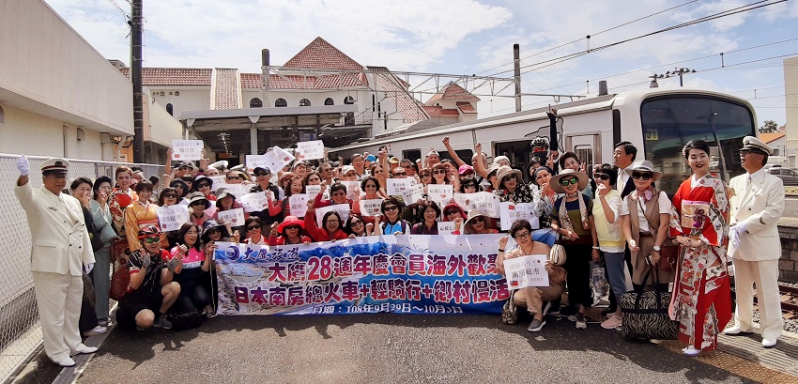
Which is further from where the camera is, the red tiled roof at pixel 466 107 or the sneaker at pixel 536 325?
the red tiled roof at pixel 466 107

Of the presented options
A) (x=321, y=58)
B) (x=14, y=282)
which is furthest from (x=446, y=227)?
(x=321, y=58)

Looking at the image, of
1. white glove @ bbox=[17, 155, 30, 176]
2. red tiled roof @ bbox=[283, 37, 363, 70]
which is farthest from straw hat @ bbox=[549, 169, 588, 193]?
red tiled roof @ bbox=[283, 37, 363, 70]

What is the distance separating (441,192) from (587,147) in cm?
267

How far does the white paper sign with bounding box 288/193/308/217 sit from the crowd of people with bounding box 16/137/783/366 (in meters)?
0.04

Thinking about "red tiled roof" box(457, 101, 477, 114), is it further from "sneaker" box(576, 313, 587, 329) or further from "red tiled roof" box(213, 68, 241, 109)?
"sneaker" box(576, 313, 587, 329)

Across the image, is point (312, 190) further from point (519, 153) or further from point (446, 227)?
point (519, 153)

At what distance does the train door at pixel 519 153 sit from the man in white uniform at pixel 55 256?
268 inches

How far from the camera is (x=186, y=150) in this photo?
813cm

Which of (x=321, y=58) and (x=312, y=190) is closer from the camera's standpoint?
(x=312, y=190)

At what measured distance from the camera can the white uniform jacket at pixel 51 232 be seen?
4.18m

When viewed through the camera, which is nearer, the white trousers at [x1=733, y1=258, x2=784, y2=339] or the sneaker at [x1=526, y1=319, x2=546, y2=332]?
the white trousers at [x1=733, y1=258, x2=784, y2=339]

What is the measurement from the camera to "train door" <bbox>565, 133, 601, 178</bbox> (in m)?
7.28

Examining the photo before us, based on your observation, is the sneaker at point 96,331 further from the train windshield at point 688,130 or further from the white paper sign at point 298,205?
the train windshield at point 688,130

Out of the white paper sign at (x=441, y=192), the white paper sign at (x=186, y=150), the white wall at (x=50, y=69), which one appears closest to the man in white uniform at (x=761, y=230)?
the white paper sign at (x=441, y=192)
